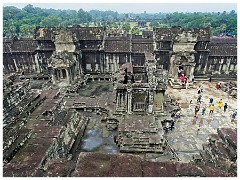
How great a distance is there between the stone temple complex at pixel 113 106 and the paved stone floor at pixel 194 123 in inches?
3.8

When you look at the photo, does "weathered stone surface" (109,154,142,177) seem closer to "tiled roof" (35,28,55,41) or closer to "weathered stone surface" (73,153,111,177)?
"weathered stone surface" (73,153,111,177)

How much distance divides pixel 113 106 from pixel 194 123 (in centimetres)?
869

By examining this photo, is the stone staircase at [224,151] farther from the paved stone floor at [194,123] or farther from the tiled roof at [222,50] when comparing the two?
the tiled roof at [222,50]

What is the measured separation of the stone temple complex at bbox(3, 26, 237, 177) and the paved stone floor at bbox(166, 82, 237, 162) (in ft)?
0.31

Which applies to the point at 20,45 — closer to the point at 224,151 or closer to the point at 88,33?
the point at 88,33

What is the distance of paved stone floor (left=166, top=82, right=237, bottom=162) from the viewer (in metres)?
18.8

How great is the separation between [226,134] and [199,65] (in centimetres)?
2457

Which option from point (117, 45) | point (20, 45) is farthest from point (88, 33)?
point (20, 45)

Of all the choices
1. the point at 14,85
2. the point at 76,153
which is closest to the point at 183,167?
the point at 76,153

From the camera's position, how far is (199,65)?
35031 millimetres

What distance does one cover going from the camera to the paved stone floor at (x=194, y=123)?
18.8 meters

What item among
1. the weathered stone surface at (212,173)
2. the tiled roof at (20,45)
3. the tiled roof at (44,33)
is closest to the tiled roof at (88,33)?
the tiled roof at (44,33)

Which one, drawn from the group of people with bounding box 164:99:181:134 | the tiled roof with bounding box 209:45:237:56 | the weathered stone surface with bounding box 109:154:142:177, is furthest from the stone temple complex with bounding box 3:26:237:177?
the group of people with bounding box 164:99:181:134

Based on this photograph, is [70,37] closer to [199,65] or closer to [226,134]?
[199,65]
